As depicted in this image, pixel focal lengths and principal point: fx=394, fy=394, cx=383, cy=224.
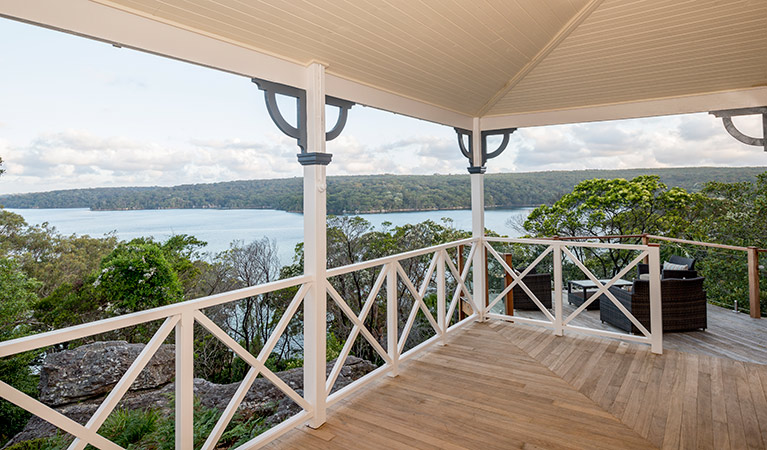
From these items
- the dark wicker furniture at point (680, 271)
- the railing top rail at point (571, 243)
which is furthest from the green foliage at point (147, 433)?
the dark wicker furniture at point (680, 271)

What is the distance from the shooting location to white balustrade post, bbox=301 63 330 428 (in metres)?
2.63

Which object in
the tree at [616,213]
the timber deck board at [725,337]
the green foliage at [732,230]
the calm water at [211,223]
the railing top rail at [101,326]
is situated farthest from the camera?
the tree at [616,213]

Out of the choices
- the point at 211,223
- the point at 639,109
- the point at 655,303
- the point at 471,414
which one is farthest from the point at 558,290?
the point at 211,223

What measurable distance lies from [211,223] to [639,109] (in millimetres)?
8736

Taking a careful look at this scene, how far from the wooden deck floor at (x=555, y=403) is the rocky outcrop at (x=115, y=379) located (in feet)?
5.69

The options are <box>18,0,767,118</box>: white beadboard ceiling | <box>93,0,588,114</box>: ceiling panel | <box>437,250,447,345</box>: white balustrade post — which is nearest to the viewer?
<box>93,0,588,114</box>: ceiling panel

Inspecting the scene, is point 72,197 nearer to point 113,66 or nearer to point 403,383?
point 113,66

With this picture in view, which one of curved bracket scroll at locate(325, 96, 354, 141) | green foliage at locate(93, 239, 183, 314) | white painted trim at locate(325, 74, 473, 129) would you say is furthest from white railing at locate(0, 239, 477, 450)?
green foliage at locate(93, 239, 183, 314)

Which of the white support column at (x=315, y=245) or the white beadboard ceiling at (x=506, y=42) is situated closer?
the white beadboard ceiling at (x=506, y=42)

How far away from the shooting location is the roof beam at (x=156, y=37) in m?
1.56

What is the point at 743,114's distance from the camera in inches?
151

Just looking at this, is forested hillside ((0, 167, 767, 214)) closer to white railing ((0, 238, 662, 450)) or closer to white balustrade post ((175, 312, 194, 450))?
white railing ((0, 238, 662, 450))

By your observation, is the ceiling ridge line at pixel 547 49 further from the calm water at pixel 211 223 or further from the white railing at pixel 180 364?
the calm water at pixel 211 223

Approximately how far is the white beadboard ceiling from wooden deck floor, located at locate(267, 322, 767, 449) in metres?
2.42
